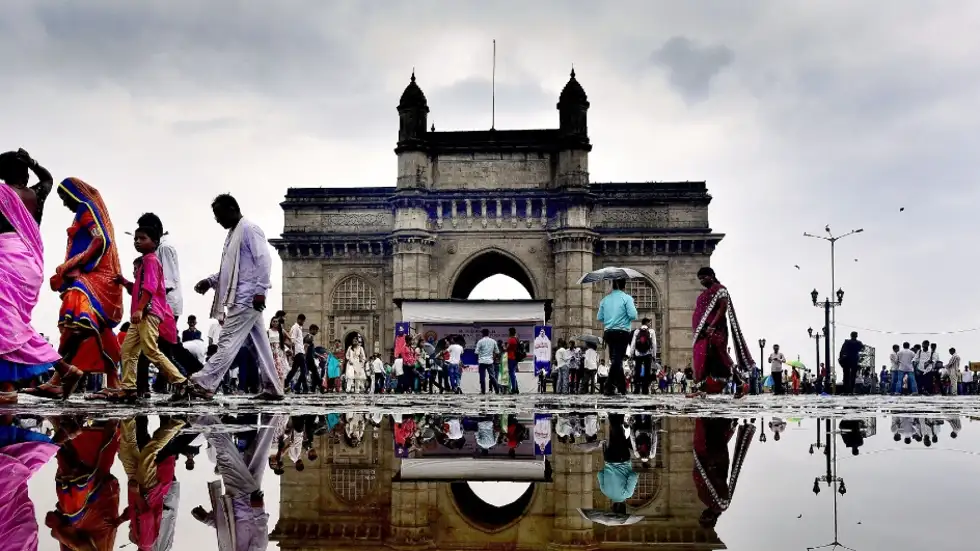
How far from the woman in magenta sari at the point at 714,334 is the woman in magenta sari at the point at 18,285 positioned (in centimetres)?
751

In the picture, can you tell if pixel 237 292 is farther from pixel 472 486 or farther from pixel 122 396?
pixel 472 486

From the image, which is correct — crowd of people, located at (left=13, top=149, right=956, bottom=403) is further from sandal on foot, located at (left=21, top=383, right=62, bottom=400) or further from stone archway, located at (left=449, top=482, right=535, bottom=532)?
stone archway, located at (left=449, top=482, right=535, bottom=532)

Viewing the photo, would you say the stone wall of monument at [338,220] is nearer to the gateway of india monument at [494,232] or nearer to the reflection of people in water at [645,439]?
the gateway of india monument at [494,232]

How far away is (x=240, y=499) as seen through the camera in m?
3.36

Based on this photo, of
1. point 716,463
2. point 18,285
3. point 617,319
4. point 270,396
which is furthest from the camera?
point 617,319

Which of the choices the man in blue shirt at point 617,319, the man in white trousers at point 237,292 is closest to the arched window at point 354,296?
the man in blue shirt at point 617,319

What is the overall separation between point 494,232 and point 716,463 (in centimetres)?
3565

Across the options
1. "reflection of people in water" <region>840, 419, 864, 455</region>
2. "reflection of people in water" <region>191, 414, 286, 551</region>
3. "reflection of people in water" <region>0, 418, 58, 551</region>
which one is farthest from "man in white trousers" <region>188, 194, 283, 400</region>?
"reflection of people in water" <region>840, 419, 864, 455</region>

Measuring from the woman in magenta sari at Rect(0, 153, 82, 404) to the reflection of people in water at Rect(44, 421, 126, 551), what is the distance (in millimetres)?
2509

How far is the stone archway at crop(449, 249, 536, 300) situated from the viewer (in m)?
40.2

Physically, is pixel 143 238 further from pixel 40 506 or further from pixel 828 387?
pixel 828 387

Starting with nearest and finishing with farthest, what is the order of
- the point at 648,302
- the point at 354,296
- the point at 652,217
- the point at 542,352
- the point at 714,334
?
the point at 714,334, the point at 542,352, the point at 648,302, the point at 652,217, the point at 354,296

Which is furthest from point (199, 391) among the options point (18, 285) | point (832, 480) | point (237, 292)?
point (832, 480)

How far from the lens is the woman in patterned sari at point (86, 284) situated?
8.66 metres
